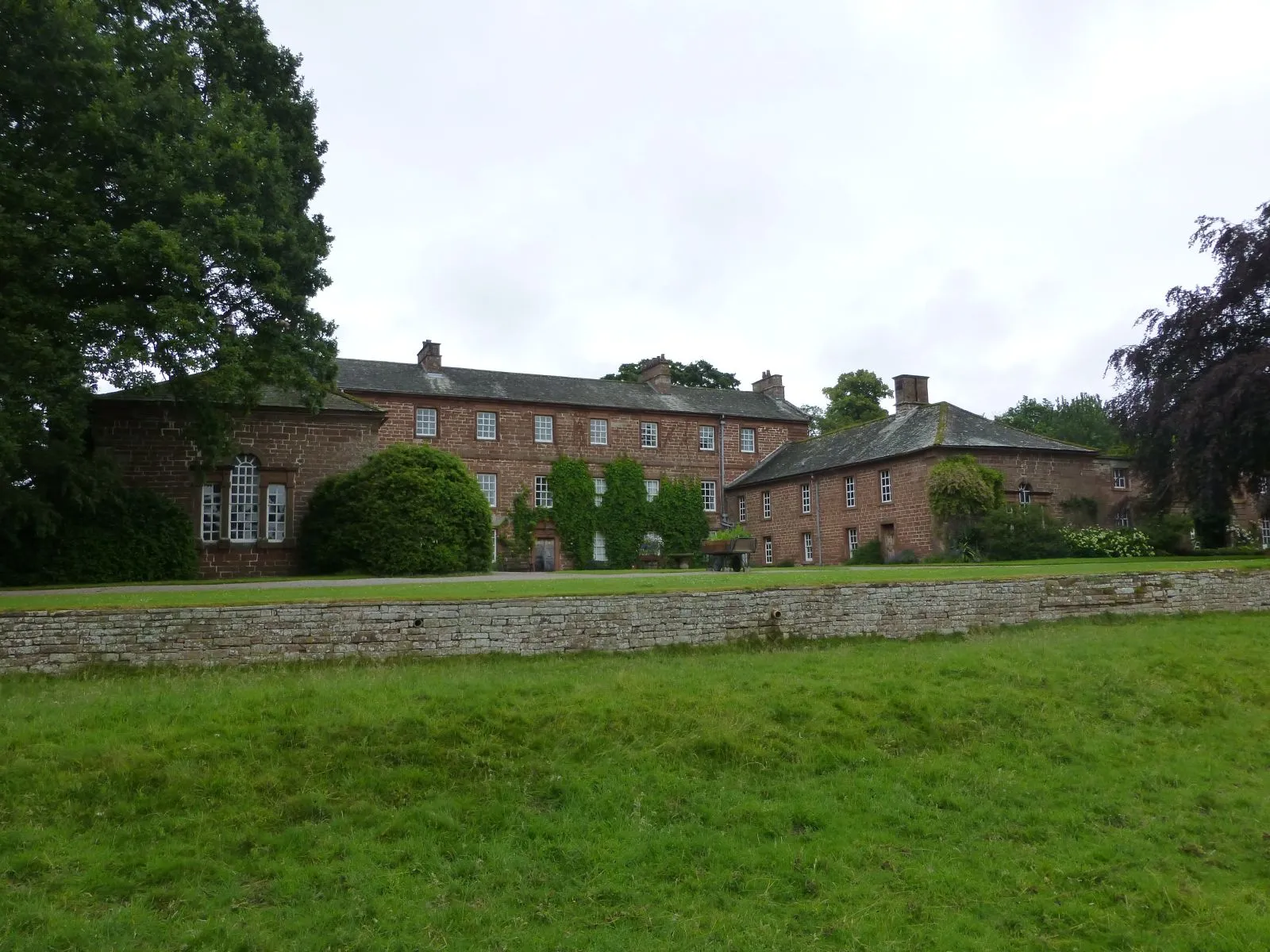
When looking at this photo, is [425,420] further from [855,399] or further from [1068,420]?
[1068,420]

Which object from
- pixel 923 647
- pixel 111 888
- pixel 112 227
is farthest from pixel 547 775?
pixel 112 227

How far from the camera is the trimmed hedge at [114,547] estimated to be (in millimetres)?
22734

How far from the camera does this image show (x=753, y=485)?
4375cm

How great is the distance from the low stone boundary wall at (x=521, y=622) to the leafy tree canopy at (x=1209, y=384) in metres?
10.1

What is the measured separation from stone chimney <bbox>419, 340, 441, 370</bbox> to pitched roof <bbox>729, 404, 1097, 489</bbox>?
15.4 metres

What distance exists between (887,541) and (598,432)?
45.5 feet

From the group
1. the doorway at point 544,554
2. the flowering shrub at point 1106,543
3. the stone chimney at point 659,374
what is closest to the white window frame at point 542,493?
the doorway at point 544,554

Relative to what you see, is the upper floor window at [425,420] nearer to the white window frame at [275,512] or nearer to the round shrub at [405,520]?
the white window frame at [275,512]

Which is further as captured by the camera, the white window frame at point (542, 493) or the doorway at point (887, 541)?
the white window frame at point (542, 493)

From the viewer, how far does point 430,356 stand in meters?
42.8

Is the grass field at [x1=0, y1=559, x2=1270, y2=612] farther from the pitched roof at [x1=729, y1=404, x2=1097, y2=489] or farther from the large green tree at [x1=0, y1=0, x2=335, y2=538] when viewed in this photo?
the pitched roof at [x1=729, y1=404, x2=1097, y2=489]

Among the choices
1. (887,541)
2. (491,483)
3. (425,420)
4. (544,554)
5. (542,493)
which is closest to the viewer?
(887,541)

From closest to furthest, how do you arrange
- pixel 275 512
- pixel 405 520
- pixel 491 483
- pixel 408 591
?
1. pixel 408 591
2. pixel 405 520
3. pixel 275 512
4. pixel 491 483

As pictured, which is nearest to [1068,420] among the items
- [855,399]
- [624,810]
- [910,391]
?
[855,399]
